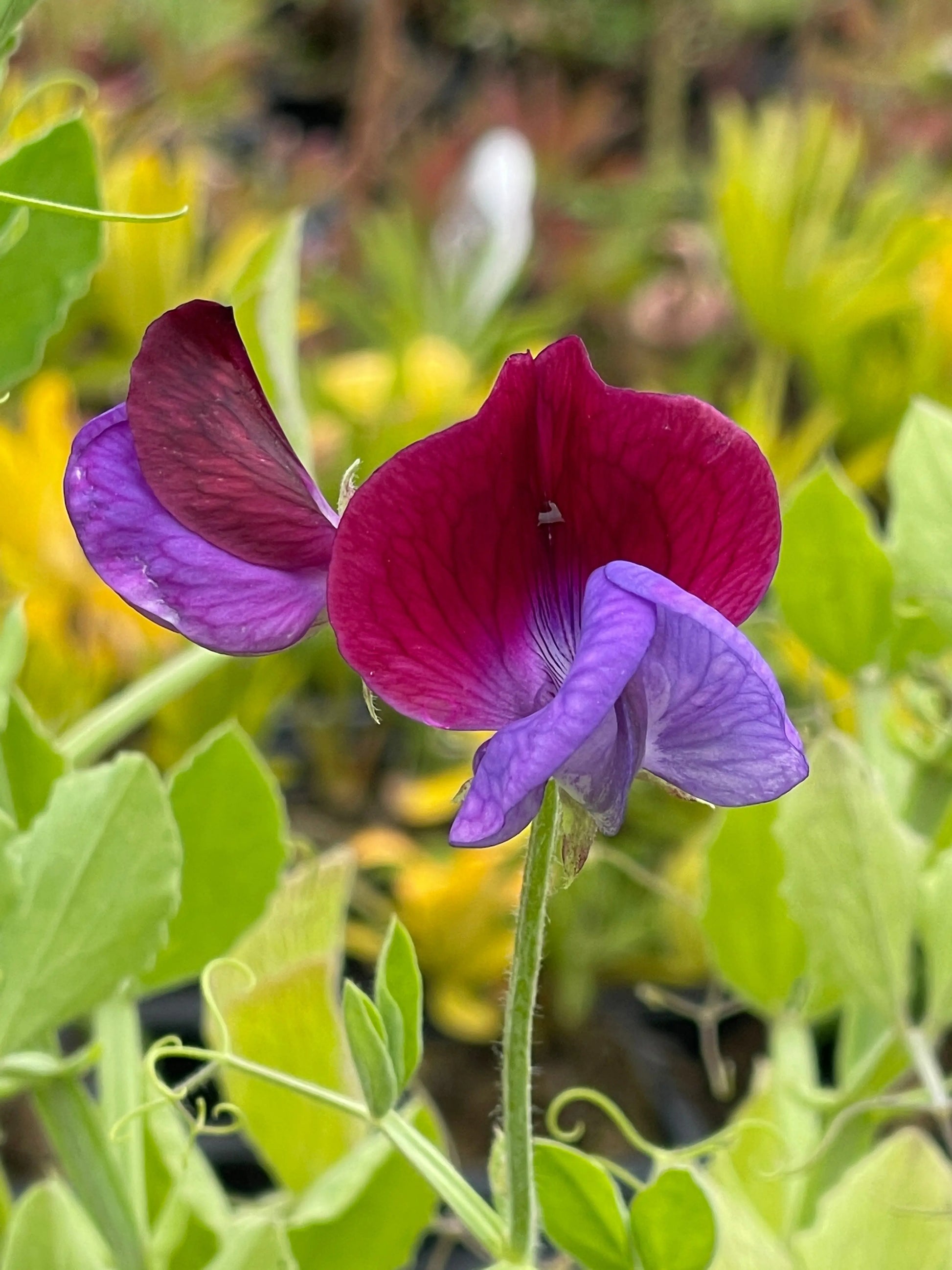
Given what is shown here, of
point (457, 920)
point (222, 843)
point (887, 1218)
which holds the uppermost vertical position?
point (222, 843)

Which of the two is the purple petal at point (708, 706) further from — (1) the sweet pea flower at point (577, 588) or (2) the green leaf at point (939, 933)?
(2) the green leaf at point (939, 933)

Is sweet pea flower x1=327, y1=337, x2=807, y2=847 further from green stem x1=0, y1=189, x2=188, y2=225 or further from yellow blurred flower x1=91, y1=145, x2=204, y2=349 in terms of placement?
yellow blurred flower x1=91, y1=145, x2=204, y2=349

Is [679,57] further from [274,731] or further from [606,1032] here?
[606,1032]

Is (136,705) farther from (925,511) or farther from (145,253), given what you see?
(145,253)

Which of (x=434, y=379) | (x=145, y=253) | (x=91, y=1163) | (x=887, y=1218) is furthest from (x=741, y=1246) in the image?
(x=145, y=253)

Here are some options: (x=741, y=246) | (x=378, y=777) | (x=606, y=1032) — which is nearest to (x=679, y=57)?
(x=741, y=246)

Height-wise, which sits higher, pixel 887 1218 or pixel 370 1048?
pixel 370 1048
